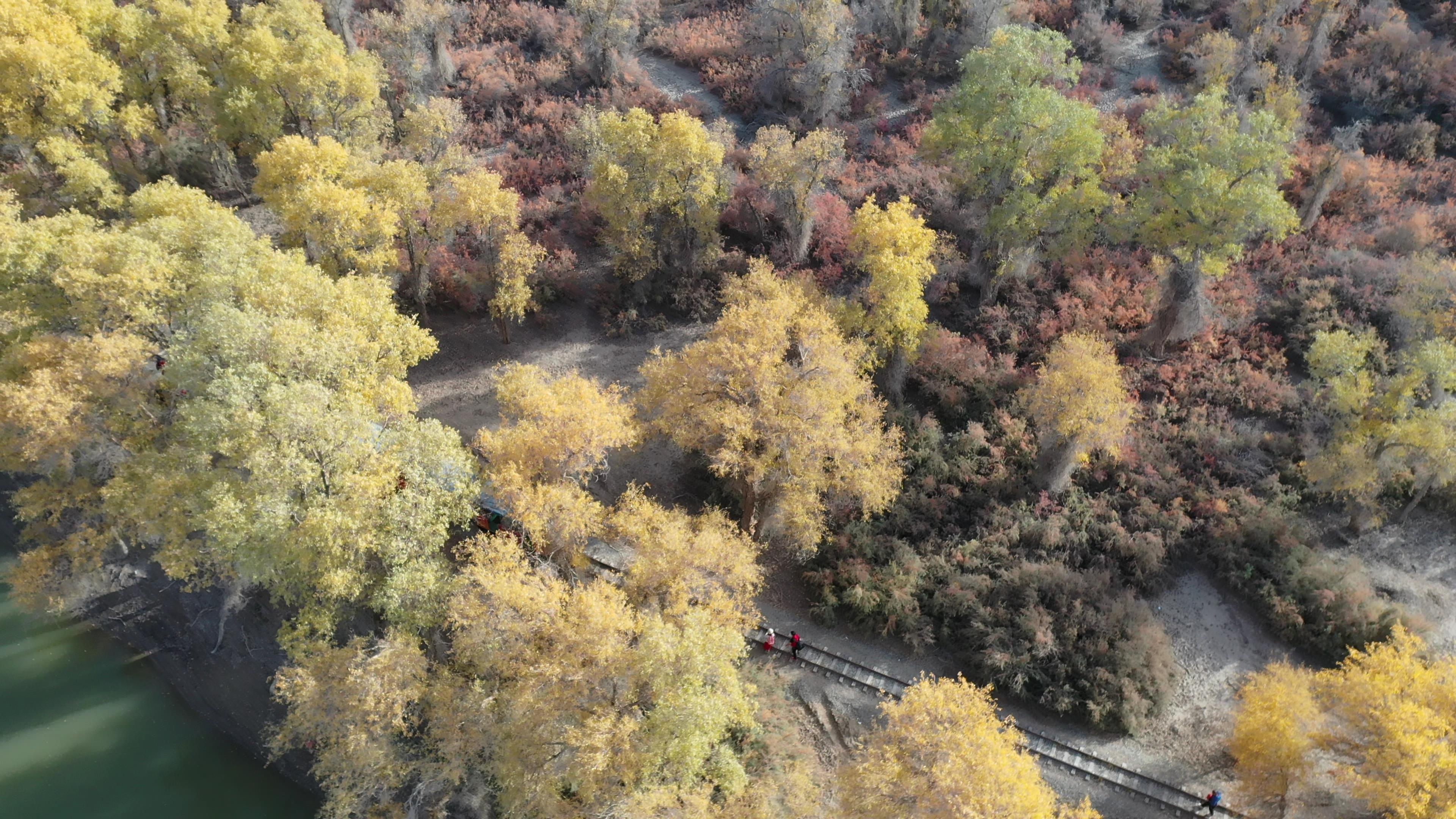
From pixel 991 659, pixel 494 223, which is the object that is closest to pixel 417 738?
pixel 991 659

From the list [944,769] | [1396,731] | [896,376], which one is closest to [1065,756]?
[944,769]

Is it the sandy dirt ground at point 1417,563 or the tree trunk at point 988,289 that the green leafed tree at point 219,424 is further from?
the sandy dirt ground at point 1417,563

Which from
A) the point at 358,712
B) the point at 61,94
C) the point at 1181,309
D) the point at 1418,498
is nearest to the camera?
the point at 358,712

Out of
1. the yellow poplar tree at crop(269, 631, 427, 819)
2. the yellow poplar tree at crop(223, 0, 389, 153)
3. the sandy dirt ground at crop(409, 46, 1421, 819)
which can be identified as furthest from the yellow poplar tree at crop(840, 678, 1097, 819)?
the yellow poplar tree at crop(223, 0, 389, 153)

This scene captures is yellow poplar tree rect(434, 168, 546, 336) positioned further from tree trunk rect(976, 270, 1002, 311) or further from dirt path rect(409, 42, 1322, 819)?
tree trunk rect(976, 270, 1002, 311)

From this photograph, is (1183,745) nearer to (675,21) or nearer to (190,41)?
(190,41)

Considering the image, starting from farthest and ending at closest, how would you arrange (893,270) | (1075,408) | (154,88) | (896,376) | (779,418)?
1. (154,88)
2. (896,376)
3. (893,270)
4. (1075,408)
5. (779,418)

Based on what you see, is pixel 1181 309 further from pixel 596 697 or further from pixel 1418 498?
pixel 596 697
